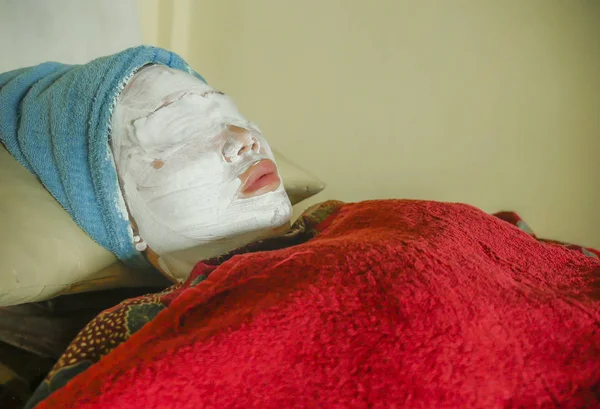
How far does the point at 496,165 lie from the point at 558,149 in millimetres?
107

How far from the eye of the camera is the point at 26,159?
2.27 ft

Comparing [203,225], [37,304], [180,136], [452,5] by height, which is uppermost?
[452,5]

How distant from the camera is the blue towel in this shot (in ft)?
2.13

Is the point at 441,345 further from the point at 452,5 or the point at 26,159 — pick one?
the point at 452,5

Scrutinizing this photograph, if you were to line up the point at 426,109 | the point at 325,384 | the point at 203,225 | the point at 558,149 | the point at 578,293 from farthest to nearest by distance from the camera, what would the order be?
the point at 426,109, the point at 558,149, the point at 203,225, the point at 578,293, the point at 325,384

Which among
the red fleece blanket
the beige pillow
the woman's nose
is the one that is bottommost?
the beige pillow

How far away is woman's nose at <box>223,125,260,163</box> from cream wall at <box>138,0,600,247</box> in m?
0.41

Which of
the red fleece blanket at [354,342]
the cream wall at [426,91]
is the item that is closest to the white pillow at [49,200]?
the cream wall at [426,91]

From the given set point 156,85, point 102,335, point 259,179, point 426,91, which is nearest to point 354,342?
point 102,335

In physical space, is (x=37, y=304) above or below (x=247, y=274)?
below

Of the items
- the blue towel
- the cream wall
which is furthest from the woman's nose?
the cream wall

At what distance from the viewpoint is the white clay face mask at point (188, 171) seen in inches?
24.2

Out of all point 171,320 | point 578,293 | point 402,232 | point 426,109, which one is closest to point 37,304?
point 171,320

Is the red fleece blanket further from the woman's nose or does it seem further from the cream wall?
the cream wall
